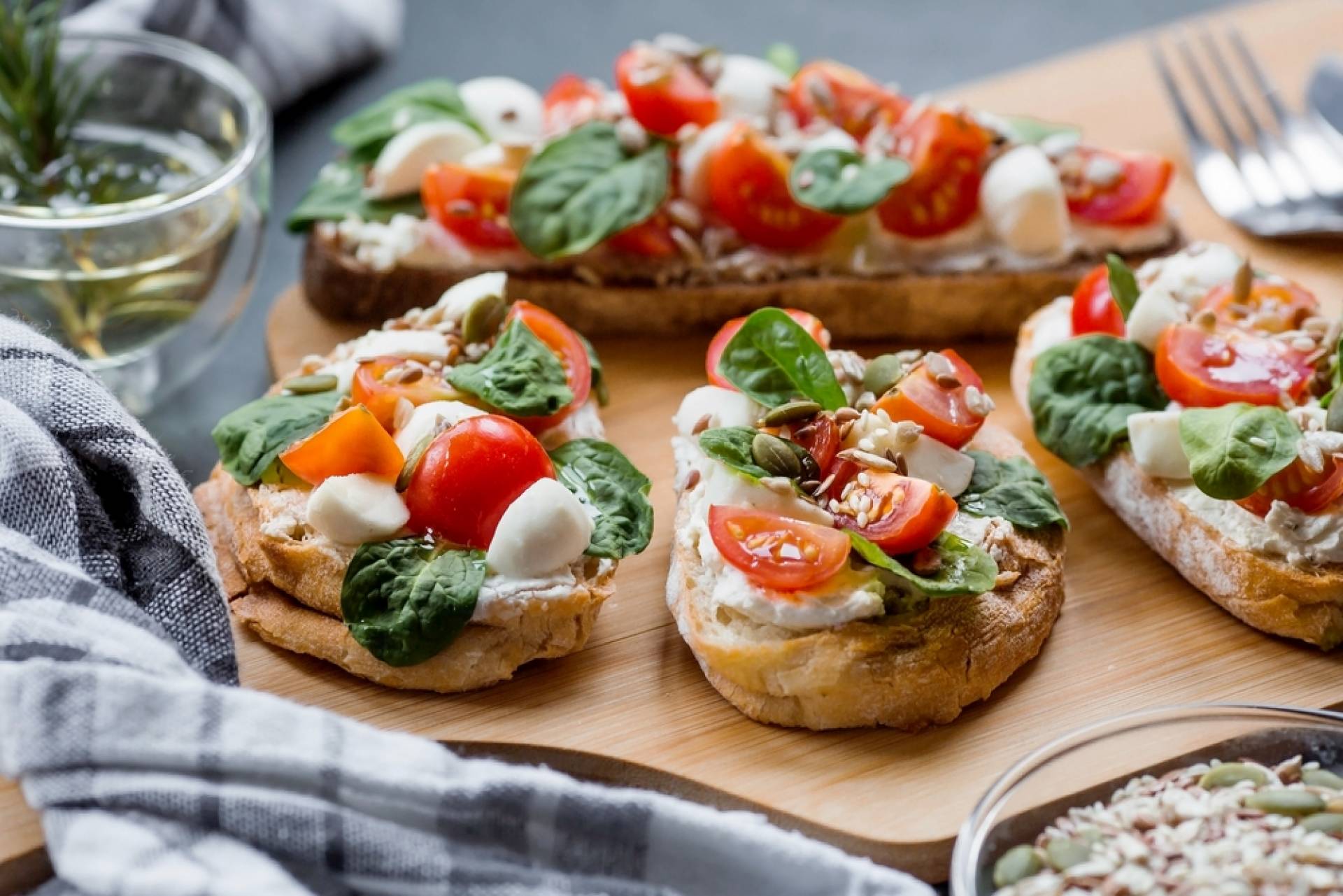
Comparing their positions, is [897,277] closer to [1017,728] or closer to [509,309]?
[509,309]

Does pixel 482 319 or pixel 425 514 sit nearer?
pixel 425 514

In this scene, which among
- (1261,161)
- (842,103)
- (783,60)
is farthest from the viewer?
(1261,161)

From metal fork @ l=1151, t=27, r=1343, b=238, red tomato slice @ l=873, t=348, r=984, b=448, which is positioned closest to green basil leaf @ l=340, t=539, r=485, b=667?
red tomato slice @ l=873, t=348, r=984, b=448

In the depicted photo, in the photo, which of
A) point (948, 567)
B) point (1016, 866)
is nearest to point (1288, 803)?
point (1016, 866)

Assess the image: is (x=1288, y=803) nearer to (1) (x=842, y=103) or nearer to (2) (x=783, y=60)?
(1) (x=842, y=103)

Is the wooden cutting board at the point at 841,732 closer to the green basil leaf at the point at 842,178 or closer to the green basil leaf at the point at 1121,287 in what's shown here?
the green basil leaf at the point at 1121,287

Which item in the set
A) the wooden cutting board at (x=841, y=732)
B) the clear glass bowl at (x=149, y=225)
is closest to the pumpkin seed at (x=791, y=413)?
the wooden cutting board at (x=841, y=732)

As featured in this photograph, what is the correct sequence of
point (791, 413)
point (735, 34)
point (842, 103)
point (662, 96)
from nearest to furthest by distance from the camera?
point (791, 413)
point (662, 96)
point (842, 103)
point (735, 34)
